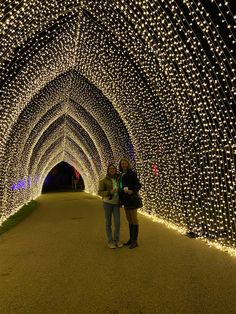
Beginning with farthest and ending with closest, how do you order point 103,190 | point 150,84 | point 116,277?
point 150,84
point 103,190
point 116,277

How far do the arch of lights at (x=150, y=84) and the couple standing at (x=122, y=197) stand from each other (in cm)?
149

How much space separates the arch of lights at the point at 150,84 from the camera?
25.9ft

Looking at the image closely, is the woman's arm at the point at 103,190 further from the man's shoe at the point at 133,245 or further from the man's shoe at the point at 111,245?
the man's shoe at the point at 133,245

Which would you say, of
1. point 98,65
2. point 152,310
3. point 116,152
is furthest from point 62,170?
point 152,310

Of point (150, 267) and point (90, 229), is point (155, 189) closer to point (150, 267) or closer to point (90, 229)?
point (90, 229)

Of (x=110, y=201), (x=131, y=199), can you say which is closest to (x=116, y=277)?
→ (x=131, y=199)

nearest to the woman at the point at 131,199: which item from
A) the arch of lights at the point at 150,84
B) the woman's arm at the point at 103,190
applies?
the woman's arm at the point at 103,190

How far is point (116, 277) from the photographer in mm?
5477

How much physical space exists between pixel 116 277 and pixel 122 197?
2.58m

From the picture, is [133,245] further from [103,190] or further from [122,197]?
[103,190]

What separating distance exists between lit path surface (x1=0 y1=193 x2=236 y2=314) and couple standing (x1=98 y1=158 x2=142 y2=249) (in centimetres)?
30

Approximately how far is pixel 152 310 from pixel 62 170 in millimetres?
62956

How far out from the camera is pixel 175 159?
34.4 feet

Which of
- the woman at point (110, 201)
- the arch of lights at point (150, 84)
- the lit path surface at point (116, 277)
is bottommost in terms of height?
the lit path surface at point (116, 277)
